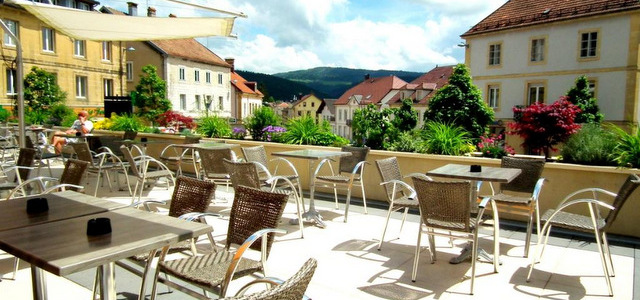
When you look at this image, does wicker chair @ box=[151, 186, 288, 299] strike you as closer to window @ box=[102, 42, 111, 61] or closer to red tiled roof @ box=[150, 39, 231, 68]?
window @ box=[102, 42, 111, 61]

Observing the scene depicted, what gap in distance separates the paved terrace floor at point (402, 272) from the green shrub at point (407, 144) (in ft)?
6.06

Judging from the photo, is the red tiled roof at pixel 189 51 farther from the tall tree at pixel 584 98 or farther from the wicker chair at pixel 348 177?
the wicker chair at pixel 348 177

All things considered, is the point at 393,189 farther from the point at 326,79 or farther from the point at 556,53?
the point at 326,79

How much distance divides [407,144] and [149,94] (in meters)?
30.4

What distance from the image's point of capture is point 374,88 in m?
60.9

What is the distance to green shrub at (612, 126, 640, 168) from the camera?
4.87m

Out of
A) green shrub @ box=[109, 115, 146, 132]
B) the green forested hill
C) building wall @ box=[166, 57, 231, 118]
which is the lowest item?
green shrub @ box=[109, 115, 146, 132]

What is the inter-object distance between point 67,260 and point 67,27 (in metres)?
4.57

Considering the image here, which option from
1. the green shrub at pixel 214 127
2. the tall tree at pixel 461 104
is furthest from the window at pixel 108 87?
the green shrub at pixel 214 127

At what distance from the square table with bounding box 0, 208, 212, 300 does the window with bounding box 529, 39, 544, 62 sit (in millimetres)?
30041

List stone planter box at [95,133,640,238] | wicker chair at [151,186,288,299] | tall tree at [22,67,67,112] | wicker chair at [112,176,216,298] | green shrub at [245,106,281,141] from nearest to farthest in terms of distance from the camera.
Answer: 1. wicker chair at [151,186,288,299]
2. wicker chair at [112,176,216,298]
3. stone planter box at [95,133,640,238]
4. green shrub at [245,106,281,141]
5. tall tree at [22,67,67,112]

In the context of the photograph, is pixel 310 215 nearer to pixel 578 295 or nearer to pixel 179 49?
pixel 578 295

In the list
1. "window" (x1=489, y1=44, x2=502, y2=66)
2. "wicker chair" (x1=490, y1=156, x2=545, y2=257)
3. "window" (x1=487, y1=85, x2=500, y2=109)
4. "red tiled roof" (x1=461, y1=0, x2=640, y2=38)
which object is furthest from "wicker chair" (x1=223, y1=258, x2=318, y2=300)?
"window" (x1=489, y1=44, x2=502, y2=66)

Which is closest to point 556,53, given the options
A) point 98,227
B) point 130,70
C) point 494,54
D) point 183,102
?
point 494,54
